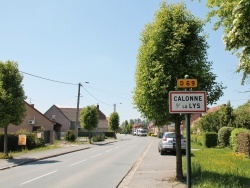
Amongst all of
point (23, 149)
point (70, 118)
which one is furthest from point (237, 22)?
point (70, 118)

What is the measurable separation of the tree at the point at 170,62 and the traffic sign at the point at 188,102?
443 cm

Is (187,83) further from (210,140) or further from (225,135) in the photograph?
(210,140)

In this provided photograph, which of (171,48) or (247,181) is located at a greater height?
(171,48)

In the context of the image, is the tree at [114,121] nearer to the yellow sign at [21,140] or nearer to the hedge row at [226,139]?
the hedge row at [226,139]

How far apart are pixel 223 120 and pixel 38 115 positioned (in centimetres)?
2462

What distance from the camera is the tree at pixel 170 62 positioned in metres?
12.2

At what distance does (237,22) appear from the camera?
4.40 meters

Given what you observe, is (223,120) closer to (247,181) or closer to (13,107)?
(13,107)

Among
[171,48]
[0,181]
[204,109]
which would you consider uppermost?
[171,48]

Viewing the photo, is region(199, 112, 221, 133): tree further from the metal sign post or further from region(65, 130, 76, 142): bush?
the metal sign post

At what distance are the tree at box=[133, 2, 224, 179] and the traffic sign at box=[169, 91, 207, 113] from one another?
4.43 metres

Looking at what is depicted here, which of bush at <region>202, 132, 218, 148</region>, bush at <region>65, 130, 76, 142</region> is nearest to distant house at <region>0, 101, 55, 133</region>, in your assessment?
bush at <region>65, 130, 76, 142</region>

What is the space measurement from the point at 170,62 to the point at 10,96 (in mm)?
13505

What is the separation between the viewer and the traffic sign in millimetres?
7453
